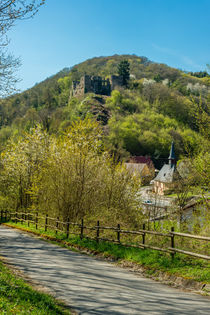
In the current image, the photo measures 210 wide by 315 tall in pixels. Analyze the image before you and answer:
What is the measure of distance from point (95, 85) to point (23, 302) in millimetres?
123200

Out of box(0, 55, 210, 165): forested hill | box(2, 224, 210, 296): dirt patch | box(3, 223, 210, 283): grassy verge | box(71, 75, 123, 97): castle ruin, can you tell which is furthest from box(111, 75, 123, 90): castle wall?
box(2, 224, 210, 296): dirt patch

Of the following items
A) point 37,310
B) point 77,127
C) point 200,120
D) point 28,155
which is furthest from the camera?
point 28,155

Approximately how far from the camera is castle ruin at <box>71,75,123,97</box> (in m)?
122

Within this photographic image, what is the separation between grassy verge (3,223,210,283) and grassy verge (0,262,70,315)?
3878 mm

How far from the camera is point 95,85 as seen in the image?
408ft

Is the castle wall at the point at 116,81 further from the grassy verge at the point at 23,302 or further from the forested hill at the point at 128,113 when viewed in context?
the grassy verge at the point at 23,302

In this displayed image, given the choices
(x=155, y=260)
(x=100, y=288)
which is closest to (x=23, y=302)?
(x=100, y=288)

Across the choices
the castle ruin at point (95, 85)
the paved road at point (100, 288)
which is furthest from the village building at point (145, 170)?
the castle ruin at point (95, 85)

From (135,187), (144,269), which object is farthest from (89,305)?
(135,187)

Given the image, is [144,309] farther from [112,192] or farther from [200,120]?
[112,192]

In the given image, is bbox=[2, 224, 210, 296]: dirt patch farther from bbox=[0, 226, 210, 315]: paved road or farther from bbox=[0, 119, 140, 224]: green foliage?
bbox=[0, 119, 140, 224]: green foliage

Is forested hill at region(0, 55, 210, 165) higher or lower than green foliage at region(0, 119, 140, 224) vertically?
higher

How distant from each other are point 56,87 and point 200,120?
119127 mm

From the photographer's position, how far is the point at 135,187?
18.1 meters
